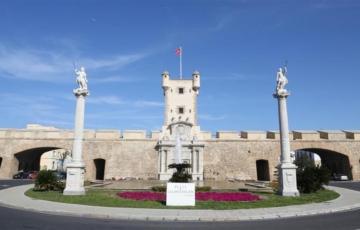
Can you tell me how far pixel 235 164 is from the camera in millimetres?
46656

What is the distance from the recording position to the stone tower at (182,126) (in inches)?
1738

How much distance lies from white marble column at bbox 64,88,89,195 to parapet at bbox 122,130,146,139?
2638 cm

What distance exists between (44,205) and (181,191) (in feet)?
19.4

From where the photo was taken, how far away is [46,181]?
21234mm

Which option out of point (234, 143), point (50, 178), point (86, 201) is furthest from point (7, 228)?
point (234, 143)

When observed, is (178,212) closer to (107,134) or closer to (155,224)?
(155,224)

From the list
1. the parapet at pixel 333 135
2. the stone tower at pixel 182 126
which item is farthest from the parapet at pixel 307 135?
the stone tower at pixel 182 126

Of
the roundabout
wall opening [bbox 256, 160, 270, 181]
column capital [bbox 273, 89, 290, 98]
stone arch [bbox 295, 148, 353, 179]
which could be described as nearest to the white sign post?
the roundabout

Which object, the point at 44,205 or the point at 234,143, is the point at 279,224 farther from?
the point at 234,143

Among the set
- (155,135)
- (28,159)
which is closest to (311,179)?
(155,135)

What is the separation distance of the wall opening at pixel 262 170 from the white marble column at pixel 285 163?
89.6ft

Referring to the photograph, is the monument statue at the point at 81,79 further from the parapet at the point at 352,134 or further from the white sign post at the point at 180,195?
the parapet at the point at 352,134

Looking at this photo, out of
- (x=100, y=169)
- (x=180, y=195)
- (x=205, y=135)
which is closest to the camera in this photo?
(x=180, y=195)

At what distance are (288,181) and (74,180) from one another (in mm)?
12734
